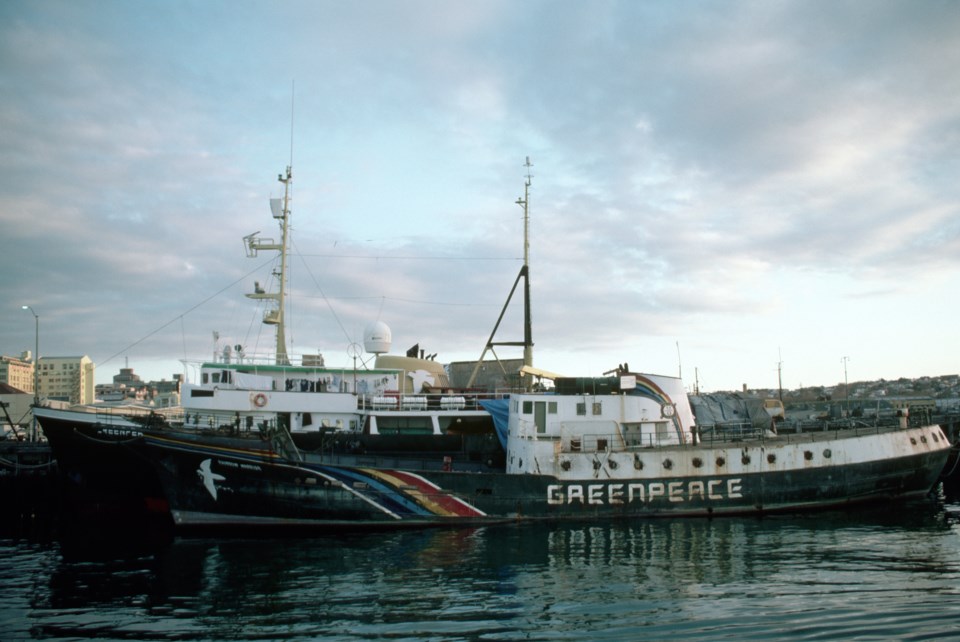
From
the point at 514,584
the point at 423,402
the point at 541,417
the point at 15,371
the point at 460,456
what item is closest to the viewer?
the point at 514,584

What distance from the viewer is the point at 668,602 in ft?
41.8

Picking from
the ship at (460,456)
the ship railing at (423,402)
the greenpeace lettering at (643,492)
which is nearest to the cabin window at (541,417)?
the ship at (460,456)

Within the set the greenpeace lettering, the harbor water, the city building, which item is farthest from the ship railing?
the city building

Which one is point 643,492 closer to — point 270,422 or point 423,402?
point 423,402

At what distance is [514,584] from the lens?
47.1ft

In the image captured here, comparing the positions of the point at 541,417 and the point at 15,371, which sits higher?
the point at 15,371

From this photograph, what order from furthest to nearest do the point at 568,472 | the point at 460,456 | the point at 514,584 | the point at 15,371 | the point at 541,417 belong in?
1. the point at 15,371
2. the point at 460,456
3. the point at 541,417
4. the point at 568,472
5. the point at 514,584

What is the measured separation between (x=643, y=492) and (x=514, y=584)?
369 inches

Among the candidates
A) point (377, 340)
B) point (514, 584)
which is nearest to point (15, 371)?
point (377, 340)

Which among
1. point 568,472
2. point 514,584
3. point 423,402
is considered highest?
point 423,402

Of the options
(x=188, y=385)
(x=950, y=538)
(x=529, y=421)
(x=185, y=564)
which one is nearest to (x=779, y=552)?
(x=950, y=538)

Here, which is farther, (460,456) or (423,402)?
(423,402)

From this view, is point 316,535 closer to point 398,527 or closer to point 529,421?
point 398,527

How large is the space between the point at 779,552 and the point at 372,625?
10535 mm
